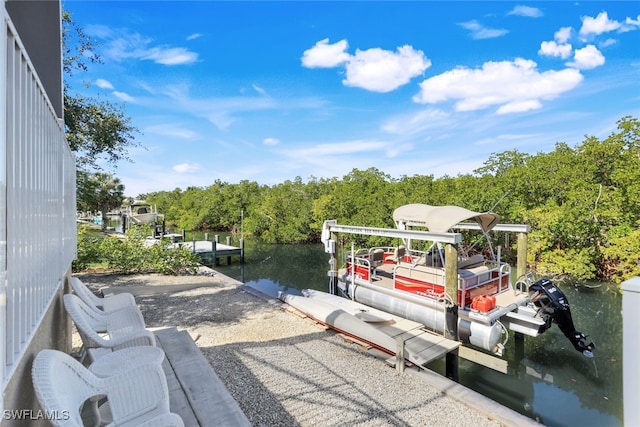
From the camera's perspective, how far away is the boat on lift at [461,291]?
6.43 metres

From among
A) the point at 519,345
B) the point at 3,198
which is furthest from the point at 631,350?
the point at 519,345

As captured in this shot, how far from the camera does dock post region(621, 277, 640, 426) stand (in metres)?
0.93

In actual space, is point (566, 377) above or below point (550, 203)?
below

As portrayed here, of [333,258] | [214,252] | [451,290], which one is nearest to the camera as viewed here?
[451,290]

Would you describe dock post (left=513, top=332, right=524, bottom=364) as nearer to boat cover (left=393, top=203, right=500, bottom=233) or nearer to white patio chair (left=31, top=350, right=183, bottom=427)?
boat cover (left=393, top=203, right=500, bottom=233)

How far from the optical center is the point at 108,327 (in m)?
3.41

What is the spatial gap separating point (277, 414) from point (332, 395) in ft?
2.22

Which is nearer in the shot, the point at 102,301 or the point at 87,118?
the point at 102,301

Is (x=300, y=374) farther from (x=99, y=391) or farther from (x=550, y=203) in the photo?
(x=550, y=203)

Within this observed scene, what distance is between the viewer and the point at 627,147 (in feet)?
48.0

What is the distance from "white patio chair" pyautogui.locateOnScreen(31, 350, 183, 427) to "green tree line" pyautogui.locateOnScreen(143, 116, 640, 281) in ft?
46.5

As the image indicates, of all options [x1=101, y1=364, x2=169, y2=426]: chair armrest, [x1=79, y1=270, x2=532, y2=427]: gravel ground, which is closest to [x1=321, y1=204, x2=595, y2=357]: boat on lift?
[x1=79, y1=270, x2=532, y2=427]: gravel ground

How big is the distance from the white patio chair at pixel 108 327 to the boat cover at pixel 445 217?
225 inches

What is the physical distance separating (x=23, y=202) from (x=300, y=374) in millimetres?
3493
